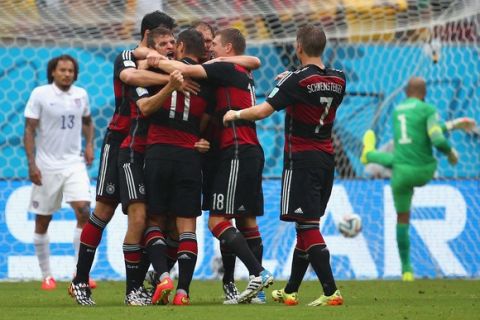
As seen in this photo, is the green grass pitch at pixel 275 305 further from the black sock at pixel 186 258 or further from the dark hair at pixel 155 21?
the dark hair at pixel 155 21

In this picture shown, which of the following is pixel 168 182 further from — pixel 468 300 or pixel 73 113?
pixel 73 113

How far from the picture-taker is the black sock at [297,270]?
8.91m

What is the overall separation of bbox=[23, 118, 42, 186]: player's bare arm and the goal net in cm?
109

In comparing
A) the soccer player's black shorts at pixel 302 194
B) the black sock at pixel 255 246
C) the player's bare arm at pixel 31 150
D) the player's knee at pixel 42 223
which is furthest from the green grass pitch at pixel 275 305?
the player's bare arm at pixel 31 150

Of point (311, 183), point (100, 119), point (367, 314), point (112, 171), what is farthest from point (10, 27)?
point (367, 314)

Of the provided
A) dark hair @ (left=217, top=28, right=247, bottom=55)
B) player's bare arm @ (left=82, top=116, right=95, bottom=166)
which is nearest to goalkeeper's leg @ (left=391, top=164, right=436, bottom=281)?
player's bare arm @ (left=82, top=116, right=95, bottom=166)

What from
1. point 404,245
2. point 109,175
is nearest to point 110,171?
point 109,175

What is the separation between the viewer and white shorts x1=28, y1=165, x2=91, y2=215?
1161 centimetres

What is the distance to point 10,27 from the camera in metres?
12.0

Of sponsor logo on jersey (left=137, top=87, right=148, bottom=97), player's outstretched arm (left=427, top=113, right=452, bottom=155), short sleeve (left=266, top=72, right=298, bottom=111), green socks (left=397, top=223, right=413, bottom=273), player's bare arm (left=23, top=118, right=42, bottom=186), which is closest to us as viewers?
short sleeve (left=266, top=72, right=298, bottom=111)

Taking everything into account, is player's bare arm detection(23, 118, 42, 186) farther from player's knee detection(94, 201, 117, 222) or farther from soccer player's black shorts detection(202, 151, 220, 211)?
soccer player's black shorts detection(202, 151, 220, 211)

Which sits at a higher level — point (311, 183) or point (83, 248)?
point (311, 183)

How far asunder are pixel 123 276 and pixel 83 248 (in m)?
3.90

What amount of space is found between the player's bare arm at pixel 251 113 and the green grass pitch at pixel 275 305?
4.22 feet
